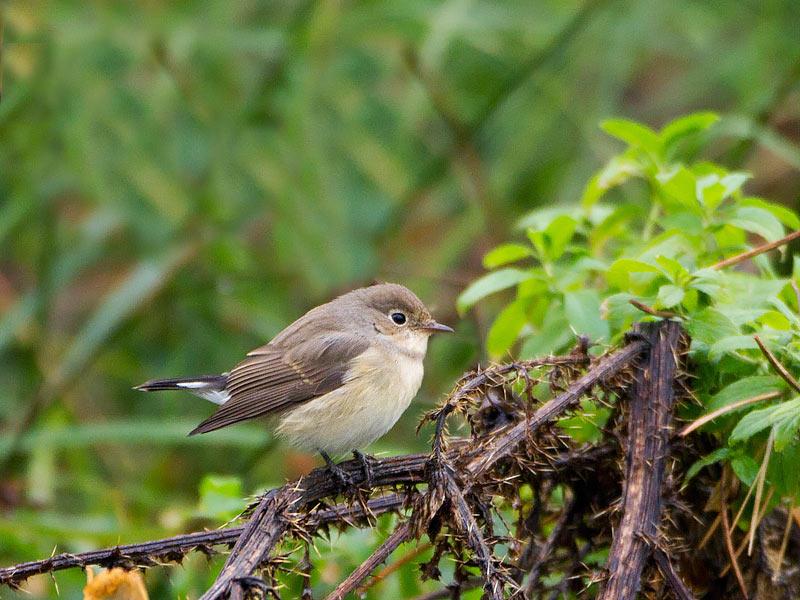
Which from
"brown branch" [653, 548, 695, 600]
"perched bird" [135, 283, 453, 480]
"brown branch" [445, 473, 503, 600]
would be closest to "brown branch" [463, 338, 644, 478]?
"brown branch" [445, 473, 503, 600]

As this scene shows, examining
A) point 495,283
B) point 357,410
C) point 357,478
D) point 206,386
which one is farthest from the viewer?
point 206,386

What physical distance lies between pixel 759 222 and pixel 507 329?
0.86m

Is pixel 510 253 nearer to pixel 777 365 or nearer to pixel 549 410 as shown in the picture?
pixel 549 410

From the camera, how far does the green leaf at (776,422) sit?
248 centimetres

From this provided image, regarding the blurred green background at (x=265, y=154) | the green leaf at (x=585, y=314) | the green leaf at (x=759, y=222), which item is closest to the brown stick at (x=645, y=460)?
the green leaf at (x=585, y=314)

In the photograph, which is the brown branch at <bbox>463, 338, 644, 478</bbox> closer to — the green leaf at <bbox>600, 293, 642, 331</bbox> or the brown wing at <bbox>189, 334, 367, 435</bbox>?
the green leaf at <bbox>600, 293, 642, 331</bbox>

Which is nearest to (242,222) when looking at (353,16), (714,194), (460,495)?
(353,16)

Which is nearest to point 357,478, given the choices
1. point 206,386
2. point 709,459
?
point 709,459

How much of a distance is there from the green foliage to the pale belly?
2.14ft

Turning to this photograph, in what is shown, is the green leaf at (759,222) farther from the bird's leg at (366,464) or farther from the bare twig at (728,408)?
the bird's leg at (366,464)

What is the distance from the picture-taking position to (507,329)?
3.41 metres

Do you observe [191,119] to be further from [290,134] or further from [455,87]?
[455,87]

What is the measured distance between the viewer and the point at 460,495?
2.42m

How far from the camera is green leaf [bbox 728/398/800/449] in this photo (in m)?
2.48
